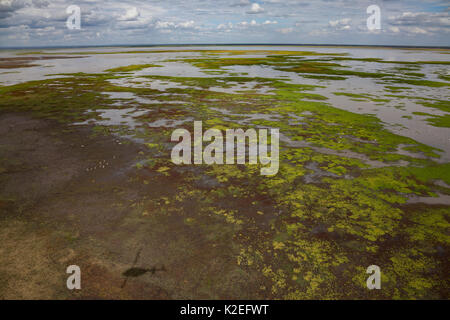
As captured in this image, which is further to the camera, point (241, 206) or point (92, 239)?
point (241, 206)

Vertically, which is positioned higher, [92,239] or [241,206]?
[241,206]

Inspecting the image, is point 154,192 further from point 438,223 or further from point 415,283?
point 438,223

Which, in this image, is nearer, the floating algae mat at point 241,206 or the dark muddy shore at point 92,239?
the dark muddy shore at point 92,239

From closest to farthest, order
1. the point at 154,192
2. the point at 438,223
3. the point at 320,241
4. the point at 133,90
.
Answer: the point at 320,241 → the point at 438,223 → the point at 154,192 → the point at 133,90

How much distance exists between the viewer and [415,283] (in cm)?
498

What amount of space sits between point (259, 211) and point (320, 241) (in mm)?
1724

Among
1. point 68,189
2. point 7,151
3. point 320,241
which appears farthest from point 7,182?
point 320,241

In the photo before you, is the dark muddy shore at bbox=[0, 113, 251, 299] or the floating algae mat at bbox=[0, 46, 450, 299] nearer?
the dark muddy shore at bbox=[0, 113, 251, 299]
